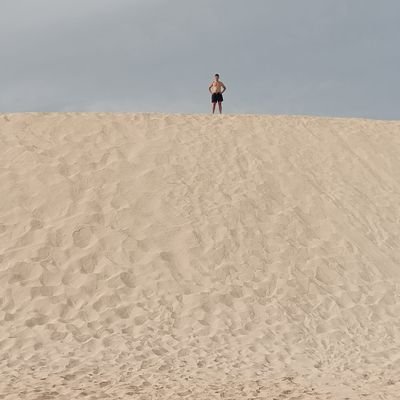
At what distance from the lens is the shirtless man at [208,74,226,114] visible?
680 inches

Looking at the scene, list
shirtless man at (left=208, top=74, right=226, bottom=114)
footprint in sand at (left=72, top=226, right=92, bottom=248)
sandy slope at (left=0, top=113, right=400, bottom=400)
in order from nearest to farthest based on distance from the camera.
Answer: sandy slope at (left=0, top=113, right=400, bottom=400)
footprint in sand at (left=72, top=226, right=92, bottom=248)
shirtless man at (left=208, top=74, right=226, bottom=114)

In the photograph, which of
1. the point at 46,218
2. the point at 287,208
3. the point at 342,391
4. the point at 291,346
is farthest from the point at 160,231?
the point at 342,391

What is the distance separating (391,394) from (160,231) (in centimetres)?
579

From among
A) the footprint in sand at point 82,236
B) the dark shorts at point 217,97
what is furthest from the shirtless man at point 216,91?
the footprint in sand at point 82,236

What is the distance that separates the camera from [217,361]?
27.5 feet

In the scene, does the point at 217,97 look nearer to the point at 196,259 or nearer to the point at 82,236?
the point at 196,259

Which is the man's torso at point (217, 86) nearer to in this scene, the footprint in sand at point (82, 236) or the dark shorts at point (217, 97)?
the dark shorts at point (217, 97)

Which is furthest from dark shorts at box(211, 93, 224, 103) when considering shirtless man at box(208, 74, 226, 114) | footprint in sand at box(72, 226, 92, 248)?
footprint in sand at box(72, 226, 92, 248)

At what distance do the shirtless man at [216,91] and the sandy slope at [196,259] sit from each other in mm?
662

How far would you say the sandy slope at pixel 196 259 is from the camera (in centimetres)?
805

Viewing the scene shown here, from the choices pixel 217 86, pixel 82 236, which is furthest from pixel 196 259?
pixel 217 86

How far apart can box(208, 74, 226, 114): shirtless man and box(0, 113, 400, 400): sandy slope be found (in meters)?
0.66

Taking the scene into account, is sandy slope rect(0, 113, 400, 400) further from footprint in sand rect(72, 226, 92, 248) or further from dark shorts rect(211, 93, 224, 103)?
dark shorts rect(211, 93, 224, 103)

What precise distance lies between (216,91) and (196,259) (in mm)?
7309
